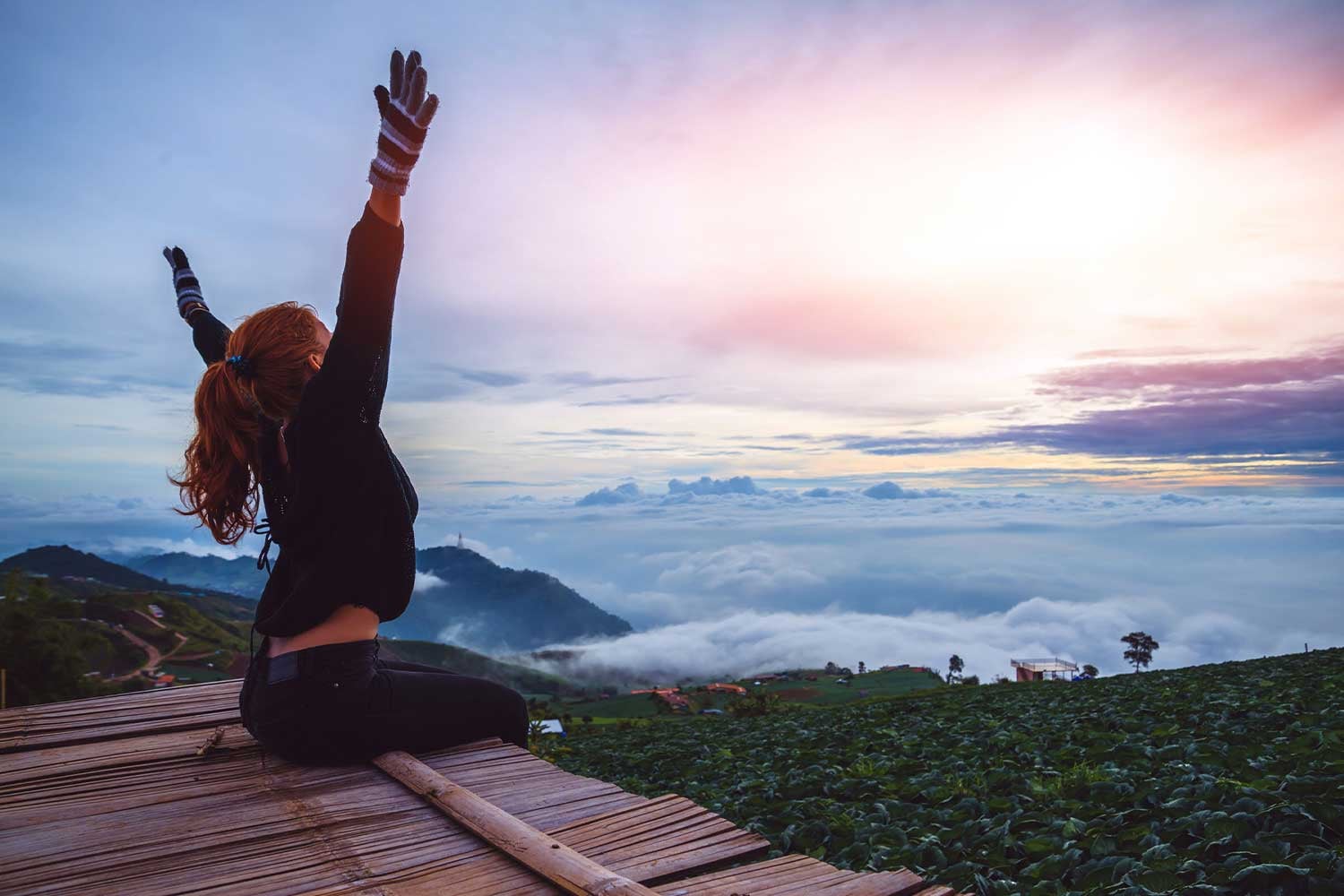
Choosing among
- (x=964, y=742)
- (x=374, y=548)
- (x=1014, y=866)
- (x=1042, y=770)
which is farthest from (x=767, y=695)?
(x=374, y=548)

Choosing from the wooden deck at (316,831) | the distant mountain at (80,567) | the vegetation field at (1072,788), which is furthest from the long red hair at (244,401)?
the distant mountain at (80,567)

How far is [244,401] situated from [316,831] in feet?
8.23

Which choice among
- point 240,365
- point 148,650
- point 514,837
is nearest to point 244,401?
point 240,365

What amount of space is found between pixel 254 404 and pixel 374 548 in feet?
3.73

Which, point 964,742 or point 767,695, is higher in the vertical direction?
point 964,742

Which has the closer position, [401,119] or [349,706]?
[401,119]

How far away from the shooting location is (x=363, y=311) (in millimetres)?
4504

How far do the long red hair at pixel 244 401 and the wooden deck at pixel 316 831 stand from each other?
1637 millimetres

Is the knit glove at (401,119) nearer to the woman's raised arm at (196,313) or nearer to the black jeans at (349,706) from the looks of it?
the black jeans at (349,706)

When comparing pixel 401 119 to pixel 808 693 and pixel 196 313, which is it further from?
pixel 808 693

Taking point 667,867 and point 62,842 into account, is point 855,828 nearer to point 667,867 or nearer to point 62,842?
point 667,867

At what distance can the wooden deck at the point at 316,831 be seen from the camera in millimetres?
3326

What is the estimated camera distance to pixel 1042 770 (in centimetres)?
813

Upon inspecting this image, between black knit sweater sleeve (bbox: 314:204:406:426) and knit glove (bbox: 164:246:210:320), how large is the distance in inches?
152
